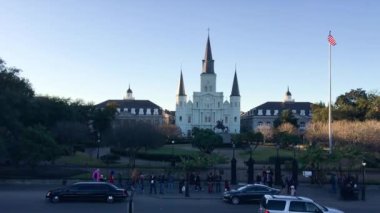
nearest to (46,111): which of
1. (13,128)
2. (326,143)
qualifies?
(13,128)

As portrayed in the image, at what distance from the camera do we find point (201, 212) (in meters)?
22.2

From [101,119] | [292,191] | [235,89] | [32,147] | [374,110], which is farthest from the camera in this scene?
[235,89]

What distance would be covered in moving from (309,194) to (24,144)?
64.6 ft

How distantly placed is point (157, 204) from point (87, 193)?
3482mm

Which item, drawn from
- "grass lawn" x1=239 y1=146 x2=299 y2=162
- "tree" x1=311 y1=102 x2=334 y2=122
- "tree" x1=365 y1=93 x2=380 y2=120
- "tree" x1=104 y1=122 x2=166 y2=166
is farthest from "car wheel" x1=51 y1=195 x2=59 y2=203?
"tree" x1=311 y1=102 x2=334 y2=122

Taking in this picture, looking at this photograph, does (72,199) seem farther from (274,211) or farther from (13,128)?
(13,128)

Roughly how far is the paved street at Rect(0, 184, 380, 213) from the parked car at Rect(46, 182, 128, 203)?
0.31 m

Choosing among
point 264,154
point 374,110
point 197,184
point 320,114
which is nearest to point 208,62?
point 320,114

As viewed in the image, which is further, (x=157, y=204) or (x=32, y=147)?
(x=32, y=147)

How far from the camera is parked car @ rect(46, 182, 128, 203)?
80.9 feet

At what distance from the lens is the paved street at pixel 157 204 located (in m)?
22.7

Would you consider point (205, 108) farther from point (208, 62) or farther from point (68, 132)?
point (68, 132)

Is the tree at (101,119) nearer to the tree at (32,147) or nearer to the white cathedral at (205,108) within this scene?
the tree at (32,147)

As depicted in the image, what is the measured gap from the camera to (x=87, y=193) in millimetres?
24812
